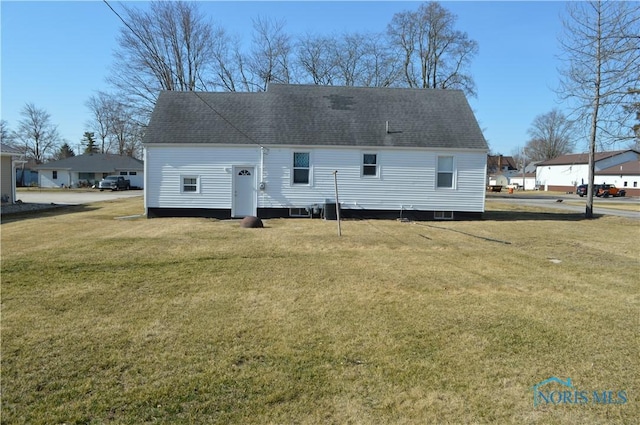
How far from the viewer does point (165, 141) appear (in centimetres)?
1678

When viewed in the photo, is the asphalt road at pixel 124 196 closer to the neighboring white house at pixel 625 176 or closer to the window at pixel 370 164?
the window at pixel 370 164

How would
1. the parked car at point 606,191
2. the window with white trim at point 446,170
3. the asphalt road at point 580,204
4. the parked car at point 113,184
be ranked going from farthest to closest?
1. the parked car at point 606,191
2. the parked car at point 113,184
3. the asphalt road at point 580,204
4. the window with white trim at point 446,170

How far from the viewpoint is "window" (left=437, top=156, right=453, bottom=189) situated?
57.1ft

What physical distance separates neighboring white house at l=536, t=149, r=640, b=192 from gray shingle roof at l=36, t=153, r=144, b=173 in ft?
206

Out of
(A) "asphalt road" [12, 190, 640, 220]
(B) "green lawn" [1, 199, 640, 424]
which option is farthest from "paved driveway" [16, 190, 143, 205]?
(B) "green lawn" [1, 199, 640, 424]

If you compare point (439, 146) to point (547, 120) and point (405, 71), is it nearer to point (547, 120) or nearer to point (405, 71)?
point (405, 71)

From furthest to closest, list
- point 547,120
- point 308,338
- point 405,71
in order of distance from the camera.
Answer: point 547,120, point 405,71, point 308,338

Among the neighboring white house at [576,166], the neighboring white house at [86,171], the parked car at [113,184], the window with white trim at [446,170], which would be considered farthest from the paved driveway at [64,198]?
the neighboring white house at [576,166]

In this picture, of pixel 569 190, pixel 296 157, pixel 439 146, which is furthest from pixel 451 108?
pixel 569 190

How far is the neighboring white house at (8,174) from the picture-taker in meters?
21.3

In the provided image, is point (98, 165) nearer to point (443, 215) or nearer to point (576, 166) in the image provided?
point (443, 215)

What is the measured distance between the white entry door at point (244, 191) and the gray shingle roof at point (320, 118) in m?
1.26

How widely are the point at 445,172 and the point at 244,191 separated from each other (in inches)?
339

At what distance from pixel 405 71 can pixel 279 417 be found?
130 feet
